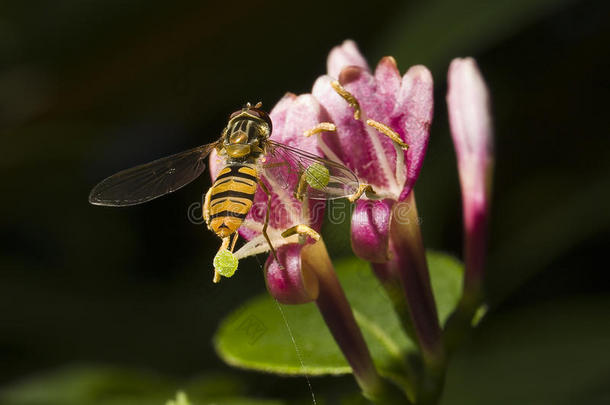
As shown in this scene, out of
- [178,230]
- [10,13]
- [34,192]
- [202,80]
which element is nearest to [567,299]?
[178,230]

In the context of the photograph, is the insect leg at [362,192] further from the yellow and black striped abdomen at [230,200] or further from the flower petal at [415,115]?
the yellow and black striped abdomen at [230,200]

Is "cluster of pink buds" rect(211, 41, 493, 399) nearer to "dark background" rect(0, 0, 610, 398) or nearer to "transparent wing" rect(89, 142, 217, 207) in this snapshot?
"transparent wing" rect(89, 142, 217, 207)

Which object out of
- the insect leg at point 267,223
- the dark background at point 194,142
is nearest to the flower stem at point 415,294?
the insect leg at point 267,223

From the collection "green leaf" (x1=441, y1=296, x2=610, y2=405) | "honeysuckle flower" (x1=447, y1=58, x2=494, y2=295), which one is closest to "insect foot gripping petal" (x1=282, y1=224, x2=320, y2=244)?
"honeysuckle flower" (x1=447, y1=58, x2=494, y2=295)

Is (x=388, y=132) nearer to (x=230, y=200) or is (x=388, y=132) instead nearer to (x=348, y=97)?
(x=348, y=97)

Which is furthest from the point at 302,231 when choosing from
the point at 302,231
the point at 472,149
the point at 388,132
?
the point at 472,149
